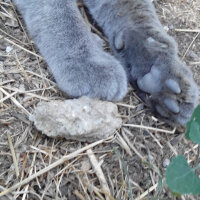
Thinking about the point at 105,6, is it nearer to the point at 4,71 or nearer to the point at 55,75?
the point at 55,75

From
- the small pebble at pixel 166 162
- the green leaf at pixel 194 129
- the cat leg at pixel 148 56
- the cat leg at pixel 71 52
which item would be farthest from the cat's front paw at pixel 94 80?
the green leaf at pixel 194 129

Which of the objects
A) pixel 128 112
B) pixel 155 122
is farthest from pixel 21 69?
pixel 155 122

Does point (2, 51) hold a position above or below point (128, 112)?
above

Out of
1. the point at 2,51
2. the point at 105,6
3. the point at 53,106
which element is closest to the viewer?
the point at 53,106

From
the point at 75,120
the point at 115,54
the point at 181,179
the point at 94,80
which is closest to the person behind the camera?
the point at 181,179

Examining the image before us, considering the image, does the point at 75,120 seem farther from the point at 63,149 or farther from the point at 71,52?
the point at 71,52

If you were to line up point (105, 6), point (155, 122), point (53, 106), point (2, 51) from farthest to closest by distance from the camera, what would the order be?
point (105, 6)
point (2, 51)
point (155, 122)
point (53, 106)

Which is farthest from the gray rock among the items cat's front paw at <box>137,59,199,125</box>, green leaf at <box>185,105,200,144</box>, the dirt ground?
green leaf at <box>185,105,200,144</box>

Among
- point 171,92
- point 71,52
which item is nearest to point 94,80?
point 71,52
